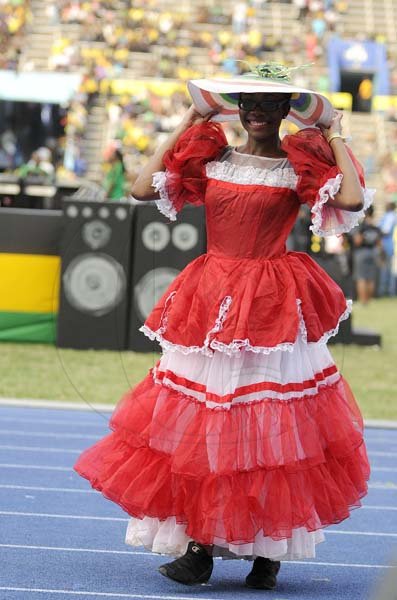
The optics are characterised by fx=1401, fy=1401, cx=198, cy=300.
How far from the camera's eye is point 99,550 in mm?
5457

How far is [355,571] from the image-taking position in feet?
17.4

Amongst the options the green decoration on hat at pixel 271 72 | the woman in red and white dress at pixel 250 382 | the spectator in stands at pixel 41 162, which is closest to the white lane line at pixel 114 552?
the woman in red and white dress at pixel 250 382

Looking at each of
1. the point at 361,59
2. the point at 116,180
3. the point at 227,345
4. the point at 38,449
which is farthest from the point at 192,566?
the point at 361,59

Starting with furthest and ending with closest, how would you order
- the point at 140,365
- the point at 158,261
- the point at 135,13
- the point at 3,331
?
the point at 135,13 < the point at 3,331 < the point at 158,261 < the point at 140,365

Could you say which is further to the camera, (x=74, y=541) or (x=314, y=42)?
(x=314, y=42)

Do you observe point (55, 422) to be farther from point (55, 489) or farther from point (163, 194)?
point (163, 194)

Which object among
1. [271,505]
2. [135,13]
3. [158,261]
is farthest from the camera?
[135,13]

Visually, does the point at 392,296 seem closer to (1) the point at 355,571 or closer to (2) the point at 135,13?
(2) the point at 135,13

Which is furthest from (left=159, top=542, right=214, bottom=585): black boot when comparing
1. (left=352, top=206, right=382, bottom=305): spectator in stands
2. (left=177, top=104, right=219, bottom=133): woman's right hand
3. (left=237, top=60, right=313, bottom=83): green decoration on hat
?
(left=352, top=206, right=382, bottom=305): spectator in stands

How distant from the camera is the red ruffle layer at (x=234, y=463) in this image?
4602mm

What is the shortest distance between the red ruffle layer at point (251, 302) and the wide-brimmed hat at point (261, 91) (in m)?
0.49

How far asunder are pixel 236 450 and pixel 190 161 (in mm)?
1055

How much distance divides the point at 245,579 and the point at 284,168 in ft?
4.83

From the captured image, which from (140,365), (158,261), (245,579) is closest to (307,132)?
(245,579)
